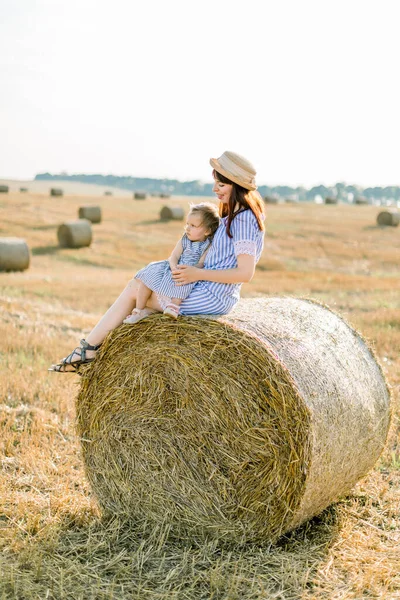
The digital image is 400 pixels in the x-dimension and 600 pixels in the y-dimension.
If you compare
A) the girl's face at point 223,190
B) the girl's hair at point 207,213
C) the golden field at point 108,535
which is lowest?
the golden field at point 108,535

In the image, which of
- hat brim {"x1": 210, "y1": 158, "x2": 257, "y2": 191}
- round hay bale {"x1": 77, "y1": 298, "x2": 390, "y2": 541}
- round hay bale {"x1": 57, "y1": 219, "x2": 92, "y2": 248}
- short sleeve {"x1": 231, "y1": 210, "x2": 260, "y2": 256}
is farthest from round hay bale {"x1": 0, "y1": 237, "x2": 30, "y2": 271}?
short sleeve {"x1": 231, "y1": 210, "x2": 260, "y2": 256}

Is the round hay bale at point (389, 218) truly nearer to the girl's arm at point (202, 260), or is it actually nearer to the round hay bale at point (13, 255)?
the round hay bale at point (13, 255)

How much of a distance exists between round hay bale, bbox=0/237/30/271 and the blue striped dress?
46.2ft

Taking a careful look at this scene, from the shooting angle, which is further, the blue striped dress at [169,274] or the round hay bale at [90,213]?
the round hay bale at [90,213]

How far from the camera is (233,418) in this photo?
14.8 ft

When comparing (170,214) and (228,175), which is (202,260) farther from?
(170,214)

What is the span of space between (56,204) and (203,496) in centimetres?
3037

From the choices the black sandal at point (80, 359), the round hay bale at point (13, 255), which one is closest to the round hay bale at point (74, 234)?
the round hay bale at point (13, 255)

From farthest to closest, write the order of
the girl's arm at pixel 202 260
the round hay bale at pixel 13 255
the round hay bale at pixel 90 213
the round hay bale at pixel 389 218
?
the round hay bale at pixel 389 218
the round hay bale at pixel 90 213
the round hay bale at pixel 13 255
the girl's arm at pixel 202 260

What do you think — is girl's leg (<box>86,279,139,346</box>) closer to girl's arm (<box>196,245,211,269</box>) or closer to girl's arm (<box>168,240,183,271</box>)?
girl's arm (<box>168,240,183,271</box>)

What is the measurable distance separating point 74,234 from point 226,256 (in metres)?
19.3

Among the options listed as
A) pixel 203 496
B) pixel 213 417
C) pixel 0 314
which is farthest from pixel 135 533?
pixel 0 314

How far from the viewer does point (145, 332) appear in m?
4.75

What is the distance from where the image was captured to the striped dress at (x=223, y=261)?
182 inches
